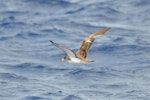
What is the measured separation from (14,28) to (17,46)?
2.19 m

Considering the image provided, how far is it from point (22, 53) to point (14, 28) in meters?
2.99

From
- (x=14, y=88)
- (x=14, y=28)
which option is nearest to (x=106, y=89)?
(x=14, y=88)

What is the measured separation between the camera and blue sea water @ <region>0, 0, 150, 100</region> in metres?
21.2

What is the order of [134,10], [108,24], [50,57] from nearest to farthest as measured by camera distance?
[50,57]
[108,24]
[134,10]

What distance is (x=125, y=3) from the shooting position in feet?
95.9

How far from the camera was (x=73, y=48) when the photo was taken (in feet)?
80.3

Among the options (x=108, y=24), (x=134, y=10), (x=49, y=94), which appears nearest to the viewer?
(x=49, y=94)

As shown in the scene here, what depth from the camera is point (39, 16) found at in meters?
28.1

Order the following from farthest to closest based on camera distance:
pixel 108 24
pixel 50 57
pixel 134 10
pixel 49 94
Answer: pixel 134 10 < pixel 108 24 < pixel 50 57 < pixel 49 94

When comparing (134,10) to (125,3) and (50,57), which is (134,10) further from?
(50,57)

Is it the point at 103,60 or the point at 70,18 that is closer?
the point at 103,60

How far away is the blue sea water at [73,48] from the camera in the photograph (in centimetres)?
2117

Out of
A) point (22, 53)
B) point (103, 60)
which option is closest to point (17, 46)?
point (22, 53)

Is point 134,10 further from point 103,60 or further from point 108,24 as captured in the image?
point 103,60
